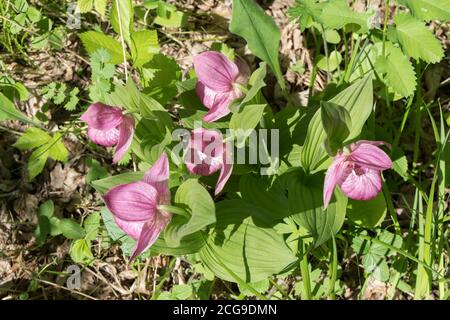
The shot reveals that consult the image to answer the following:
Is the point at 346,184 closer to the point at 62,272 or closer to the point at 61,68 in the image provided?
the point at 62,272

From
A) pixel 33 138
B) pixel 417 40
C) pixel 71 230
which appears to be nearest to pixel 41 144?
pixel 33 138

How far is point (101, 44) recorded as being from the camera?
5.95ft

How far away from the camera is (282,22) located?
7.10ft

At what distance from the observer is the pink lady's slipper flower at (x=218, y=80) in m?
1.37

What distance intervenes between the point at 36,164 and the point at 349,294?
1.27 metres

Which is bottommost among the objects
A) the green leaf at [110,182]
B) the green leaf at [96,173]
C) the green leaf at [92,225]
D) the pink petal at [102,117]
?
the green leaf at [92,225]

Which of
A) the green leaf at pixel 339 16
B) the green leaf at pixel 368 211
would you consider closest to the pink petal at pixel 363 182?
the green leaf at pixel 368 211

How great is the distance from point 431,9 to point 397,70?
211 mm

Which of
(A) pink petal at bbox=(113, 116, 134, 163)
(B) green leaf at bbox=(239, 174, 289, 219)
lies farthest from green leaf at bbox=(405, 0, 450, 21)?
(A) pink petal at bbox=(113, 116, 134, 163)

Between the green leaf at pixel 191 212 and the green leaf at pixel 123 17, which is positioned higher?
the green leaf at pixel 123 17

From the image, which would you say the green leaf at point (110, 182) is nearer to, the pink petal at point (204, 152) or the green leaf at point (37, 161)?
the pink petal at point (204, 152)

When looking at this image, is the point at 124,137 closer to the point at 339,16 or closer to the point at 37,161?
the point at 37,161

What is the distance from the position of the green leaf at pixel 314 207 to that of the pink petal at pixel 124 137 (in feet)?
1.60

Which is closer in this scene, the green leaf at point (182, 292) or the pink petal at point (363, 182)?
the pink petal at point (363, 182)
